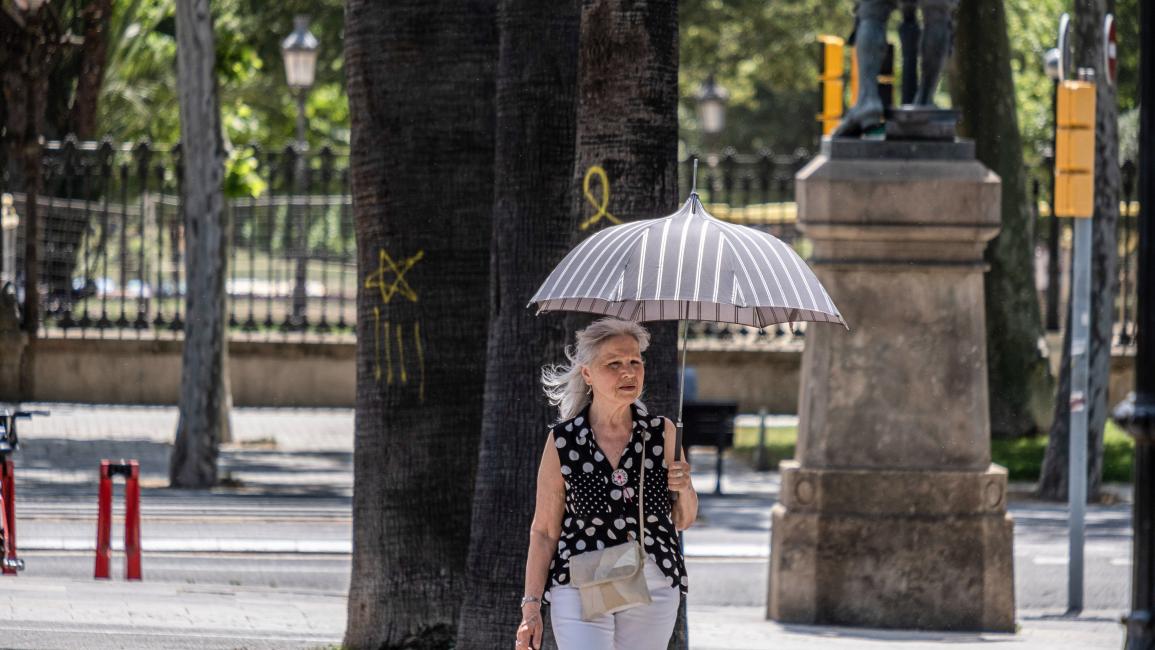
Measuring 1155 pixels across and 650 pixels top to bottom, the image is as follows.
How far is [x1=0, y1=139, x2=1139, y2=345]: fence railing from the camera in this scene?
2289 centimetres

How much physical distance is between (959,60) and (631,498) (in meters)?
16.4

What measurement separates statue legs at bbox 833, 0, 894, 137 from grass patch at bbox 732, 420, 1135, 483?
21.2 ft

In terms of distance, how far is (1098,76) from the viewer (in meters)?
16.3

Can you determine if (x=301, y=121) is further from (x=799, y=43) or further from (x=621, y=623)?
(x=621, y=623)

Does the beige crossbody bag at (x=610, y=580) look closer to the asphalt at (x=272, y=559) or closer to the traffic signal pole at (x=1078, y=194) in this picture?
the asphalt at (x=272, y=559)

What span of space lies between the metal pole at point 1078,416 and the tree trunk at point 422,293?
4677 millimetres

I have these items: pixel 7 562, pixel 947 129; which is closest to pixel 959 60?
pixel 947 129

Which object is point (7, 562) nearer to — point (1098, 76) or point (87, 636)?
point (87, 636)

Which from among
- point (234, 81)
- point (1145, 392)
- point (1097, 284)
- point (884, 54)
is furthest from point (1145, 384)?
point (234, 81)

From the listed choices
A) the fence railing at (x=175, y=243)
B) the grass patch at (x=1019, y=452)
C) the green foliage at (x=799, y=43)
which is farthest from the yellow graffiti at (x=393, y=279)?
the green foliage at (x=799, y=43)

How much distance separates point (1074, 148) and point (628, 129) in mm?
6020

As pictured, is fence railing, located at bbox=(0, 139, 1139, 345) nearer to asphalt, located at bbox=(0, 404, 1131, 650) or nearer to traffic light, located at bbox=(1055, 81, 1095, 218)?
asphalt, located at bbox=(0, 404, 1131, 650)

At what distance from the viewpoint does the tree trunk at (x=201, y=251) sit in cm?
1675

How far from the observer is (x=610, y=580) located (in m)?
5.50
